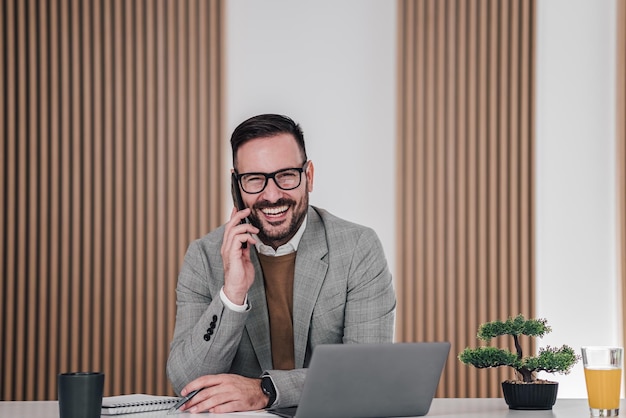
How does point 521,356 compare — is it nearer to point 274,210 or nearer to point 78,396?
point 274,210

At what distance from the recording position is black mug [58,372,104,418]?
1500mm

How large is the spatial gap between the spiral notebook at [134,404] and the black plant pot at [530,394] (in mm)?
729

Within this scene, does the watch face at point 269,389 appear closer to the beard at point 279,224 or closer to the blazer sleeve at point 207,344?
the blazer sleeve at point 207,344

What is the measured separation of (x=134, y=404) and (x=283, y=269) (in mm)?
785

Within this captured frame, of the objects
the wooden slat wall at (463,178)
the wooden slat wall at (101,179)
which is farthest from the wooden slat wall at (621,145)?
the wooden slat wall at (101,179)

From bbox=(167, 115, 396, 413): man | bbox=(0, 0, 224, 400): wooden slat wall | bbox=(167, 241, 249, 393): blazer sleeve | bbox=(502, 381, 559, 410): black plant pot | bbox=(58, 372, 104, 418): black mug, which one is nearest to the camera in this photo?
bbox=(58, 372, 104, 418): black mug

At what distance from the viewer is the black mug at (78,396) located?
4.92 feet

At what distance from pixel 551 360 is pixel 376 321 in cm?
57

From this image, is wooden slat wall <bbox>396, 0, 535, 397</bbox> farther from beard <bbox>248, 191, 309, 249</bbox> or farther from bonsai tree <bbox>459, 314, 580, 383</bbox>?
bonsai tree <bbox>459, 314, 580, 383</bbox>

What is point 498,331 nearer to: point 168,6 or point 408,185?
point 408,185

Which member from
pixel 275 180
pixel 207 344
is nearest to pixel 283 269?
pixel 275 180

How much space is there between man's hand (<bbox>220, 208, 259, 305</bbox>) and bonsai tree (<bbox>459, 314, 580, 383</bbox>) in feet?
1.94

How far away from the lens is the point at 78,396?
1.50 metres

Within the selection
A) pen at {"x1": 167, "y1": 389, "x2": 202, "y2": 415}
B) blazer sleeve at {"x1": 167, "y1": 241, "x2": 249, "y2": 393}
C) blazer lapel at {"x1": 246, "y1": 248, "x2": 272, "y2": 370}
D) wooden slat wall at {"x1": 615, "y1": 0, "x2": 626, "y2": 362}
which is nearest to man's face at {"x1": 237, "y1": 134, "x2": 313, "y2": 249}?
blazer lapel at {"x1": 246, "y1": 248, "x2": 272, "y2": 370}
